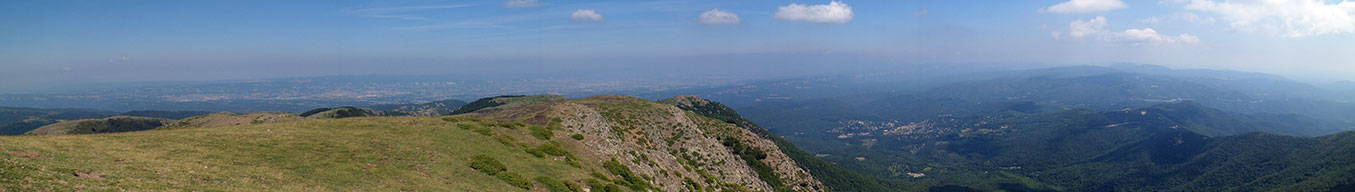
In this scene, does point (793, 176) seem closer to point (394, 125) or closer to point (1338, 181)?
point (394, 125)

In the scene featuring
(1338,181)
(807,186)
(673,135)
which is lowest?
(1338,181)

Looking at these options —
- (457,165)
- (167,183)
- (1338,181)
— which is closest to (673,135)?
(457,165)

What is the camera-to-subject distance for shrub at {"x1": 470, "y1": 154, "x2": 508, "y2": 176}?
27.7m

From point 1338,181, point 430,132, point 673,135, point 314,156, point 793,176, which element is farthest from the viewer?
point 1338,181

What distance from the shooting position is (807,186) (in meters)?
81.6

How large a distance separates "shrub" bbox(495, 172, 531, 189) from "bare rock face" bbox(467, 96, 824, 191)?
10719 mm

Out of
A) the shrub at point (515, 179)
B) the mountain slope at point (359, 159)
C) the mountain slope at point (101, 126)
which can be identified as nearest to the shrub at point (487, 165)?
the mountain slope at point (359, 159)

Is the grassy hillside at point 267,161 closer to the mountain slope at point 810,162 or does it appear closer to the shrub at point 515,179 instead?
the shrub at point 515,179

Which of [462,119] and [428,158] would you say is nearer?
[428,158]

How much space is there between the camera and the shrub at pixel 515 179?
26500 millimetres

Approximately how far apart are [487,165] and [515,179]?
253cm

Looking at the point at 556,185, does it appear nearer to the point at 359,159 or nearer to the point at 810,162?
the point at 359,159

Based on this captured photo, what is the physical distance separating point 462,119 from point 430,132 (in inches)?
414

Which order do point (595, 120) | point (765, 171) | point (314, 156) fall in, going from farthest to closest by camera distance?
point (765, 171)
point (595, 120)
point (314, 156)
